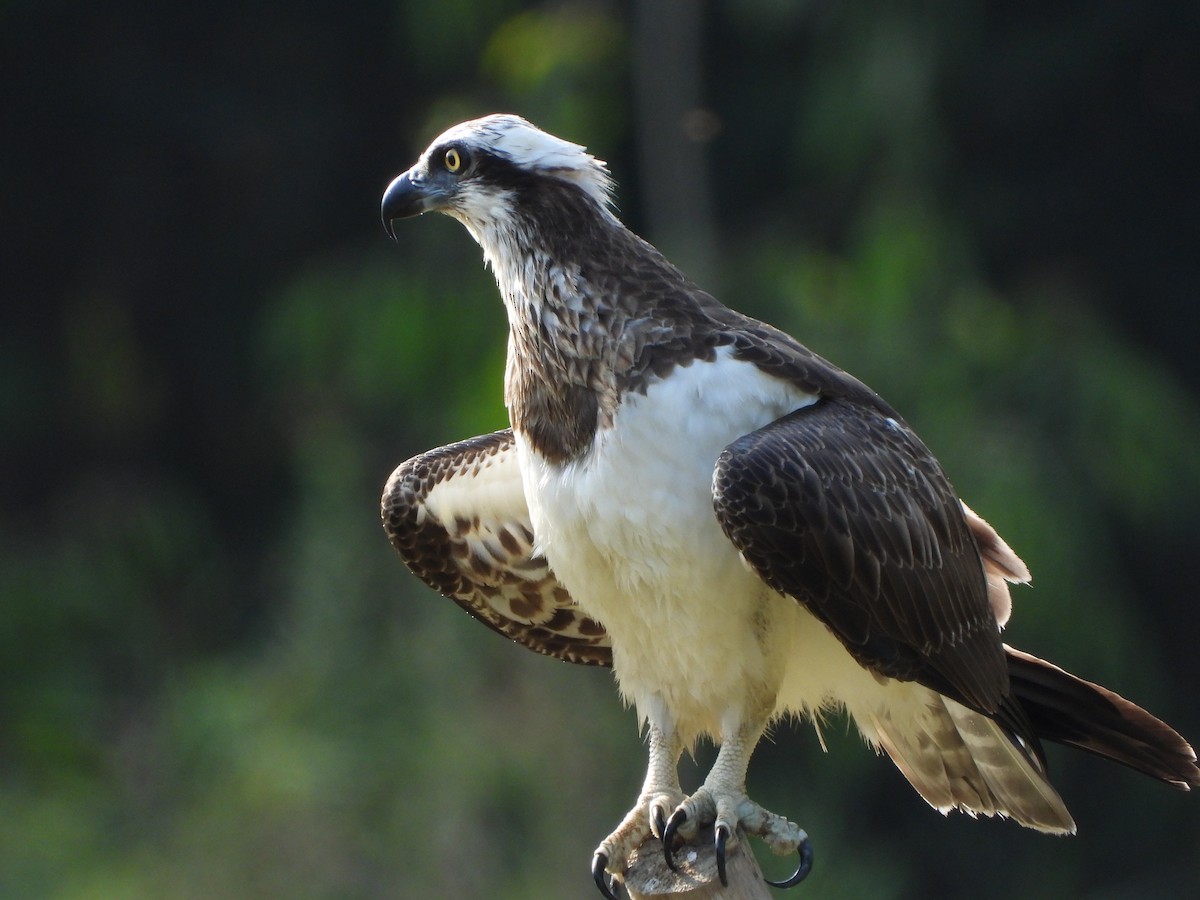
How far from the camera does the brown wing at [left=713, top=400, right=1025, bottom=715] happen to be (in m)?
3.80

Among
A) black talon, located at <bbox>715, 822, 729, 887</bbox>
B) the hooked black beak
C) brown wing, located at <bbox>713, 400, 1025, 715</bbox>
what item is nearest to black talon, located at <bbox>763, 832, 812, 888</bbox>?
black talon, located at <bbox>715, 822, 729, 887</bbox>

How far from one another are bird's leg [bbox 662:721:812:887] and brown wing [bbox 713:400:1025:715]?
15.3 inches

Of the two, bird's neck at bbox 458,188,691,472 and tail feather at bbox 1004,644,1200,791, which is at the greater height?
bird's neck at bbox 458,188,691,472

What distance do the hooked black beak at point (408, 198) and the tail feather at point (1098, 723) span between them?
1.73 metres

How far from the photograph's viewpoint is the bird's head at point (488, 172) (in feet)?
13.9

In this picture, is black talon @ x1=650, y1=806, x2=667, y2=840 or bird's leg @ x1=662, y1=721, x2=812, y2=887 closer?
bird's leg @ x1=662, y1=721, x2=812, y2=887

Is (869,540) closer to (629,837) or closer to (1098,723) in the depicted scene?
(1098,723)

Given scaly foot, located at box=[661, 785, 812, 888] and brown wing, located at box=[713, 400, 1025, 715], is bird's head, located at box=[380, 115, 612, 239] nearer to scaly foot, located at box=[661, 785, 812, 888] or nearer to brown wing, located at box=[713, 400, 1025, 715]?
brown wing, located at box=[713, 400, 1025, 715]

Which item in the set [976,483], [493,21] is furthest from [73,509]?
[976,483]

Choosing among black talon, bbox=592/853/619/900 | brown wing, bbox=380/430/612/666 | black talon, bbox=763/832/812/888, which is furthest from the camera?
brown wing, bbox=380/430/612/666

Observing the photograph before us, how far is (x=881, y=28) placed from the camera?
35.3 feet

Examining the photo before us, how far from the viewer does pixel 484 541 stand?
4.75m

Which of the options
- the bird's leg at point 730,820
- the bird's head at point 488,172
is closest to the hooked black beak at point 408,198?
the bird's head at point 488,172

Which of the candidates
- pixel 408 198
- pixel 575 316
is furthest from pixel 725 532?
pixel 408 198
